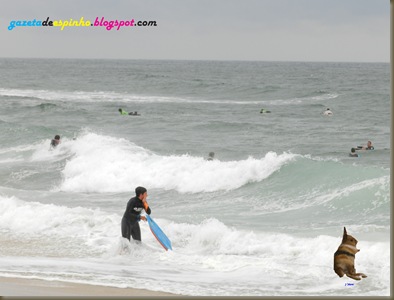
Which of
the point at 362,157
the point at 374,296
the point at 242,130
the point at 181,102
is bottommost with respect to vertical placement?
the point at 374,296

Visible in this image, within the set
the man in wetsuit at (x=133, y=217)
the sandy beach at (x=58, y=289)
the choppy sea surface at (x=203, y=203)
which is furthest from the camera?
the man in wetsuit at (x=133, y=217)

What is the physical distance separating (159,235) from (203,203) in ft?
17.2

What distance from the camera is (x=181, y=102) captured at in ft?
177

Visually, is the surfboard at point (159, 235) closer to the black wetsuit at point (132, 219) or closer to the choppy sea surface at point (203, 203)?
the choppy sea surface at point (203, 203)

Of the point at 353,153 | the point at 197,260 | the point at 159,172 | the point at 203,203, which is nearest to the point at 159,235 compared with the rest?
the point at 197,260

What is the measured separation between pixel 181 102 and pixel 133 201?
4251 centimetres

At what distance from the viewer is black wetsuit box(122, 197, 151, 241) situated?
1182 centimetres

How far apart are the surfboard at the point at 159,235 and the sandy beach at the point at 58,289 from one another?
101 inches

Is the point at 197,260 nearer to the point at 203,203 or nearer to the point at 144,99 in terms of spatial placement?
the point at 203,203

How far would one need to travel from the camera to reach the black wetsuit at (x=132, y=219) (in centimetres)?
1182

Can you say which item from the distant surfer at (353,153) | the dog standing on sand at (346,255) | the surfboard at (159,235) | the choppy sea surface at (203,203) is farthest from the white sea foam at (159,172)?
the dog standing on sand at (346,255)

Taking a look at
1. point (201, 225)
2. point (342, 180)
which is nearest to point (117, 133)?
point (342, 180)

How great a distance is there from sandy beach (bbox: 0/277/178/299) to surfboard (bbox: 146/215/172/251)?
8.42 ft

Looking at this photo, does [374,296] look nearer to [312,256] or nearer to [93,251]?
[312,256]
